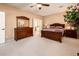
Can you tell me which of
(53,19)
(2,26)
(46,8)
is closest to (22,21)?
(2,26)

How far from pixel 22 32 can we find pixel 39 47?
1.91ft

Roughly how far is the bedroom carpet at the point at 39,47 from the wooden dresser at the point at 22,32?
104 millimetres

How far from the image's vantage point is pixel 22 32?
3076mm

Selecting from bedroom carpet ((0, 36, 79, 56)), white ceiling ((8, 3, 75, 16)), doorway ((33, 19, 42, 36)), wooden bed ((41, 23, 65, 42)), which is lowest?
bedroom carpet ((0, 36, 79, 56))

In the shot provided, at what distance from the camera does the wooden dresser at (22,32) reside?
3.02 meters

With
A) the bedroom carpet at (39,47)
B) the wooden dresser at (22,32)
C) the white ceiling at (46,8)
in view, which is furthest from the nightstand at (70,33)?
the wooden dresser at (22,32)

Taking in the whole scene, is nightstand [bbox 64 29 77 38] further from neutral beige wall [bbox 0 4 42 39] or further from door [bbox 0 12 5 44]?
door [bbox 0 12 5 44]

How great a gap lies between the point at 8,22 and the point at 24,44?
0.69 metres

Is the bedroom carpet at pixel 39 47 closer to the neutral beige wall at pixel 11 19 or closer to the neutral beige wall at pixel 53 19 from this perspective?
the neutral beige wall at pixel 11 19

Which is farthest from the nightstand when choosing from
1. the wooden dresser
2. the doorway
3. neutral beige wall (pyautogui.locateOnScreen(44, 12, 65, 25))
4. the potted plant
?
the wooden dresser

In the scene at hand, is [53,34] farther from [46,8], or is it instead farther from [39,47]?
[46,8]

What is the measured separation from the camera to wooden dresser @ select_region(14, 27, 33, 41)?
3.02 metres

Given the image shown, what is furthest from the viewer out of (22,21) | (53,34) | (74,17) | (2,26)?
(53,34)

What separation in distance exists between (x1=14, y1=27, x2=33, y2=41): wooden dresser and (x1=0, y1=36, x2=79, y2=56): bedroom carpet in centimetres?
10
